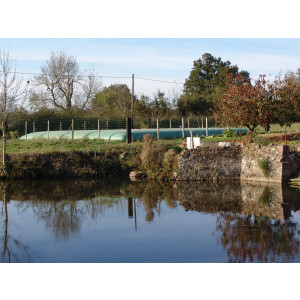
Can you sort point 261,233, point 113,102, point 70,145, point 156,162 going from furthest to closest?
point 113,102 → point 70,145 → point 156,162 → point 261,233

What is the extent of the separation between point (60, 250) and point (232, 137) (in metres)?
16.9

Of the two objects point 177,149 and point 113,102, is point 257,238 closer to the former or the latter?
point 177,149

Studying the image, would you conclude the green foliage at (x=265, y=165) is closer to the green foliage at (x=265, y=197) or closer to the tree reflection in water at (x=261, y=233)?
the green foliage at (x=265, y=197)

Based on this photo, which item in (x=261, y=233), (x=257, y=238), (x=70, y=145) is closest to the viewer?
(x=257, y=238)

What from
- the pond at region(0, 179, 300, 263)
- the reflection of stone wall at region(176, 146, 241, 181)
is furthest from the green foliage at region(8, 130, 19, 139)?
the reflection of stone wall at region(176, 146, 241, 181)

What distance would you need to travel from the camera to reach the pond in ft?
27.5

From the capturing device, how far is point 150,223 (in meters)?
11.1

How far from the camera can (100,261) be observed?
26.1 ft

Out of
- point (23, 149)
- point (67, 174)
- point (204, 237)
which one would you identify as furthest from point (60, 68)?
point (204, 237)

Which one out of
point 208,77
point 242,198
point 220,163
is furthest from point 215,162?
point 208,77

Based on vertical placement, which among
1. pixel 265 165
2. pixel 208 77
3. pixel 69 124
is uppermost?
pixel 208 77

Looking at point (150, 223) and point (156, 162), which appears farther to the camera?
point (156, 162)

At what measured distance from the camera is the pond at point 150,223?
8.38m
